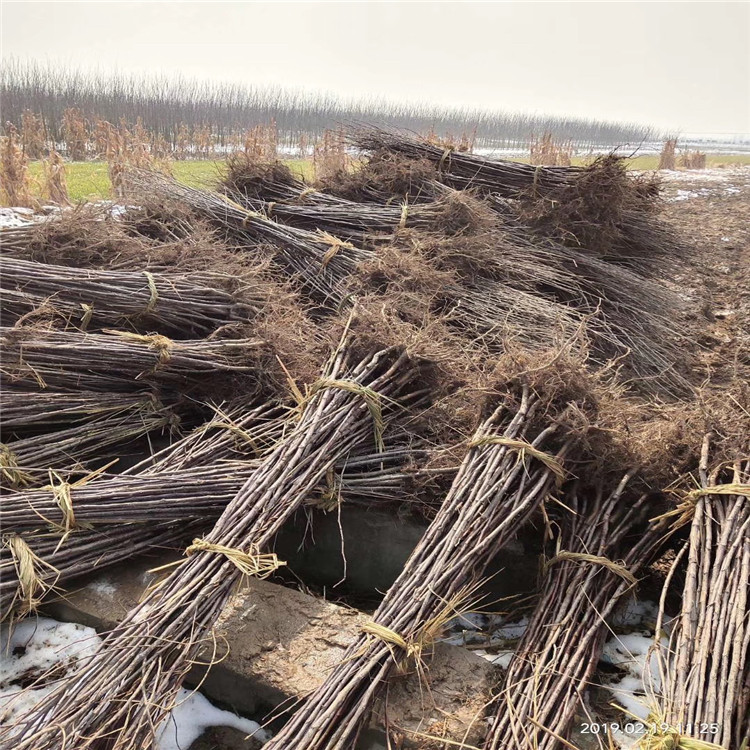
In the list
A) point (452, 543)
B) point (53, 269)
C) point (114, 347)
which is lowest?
point (452, 543)

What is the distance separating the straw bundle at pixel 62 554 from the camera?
2.32m

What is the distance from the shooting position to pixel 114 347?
3072mm

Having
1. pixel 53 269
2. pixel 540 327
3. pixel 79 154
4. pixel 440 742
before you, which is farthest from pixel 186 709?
pixel 79 154

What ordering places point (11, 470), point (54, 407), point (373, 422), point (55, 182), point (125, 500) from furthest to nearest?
point (55, 182), point (54, 407), point (373, 422), point (11, 470), point (125, 500)

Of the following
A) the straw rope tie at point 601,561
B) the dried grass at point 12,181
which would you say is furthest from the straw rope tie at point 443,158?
the dried grass at point 12,181

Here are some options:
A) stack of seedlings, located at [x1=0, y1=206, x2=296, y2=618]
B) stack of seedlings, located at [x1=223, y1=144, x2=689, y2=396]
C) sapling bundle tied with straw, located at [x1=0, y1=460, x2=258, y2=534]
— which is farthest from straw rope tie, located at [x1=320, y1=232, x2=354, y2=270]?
sapling bundle tied with straw, located at [x1=0, y1=460, x2=258, y2=534]

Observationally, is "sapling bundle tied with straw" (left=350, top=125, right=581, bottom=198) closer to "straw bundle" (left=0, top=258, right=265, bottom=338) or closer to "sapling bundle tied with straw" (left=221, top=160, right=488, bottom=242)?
"sapling bundle tied with straw" (left=221, top=160, right=488, bottom=242)

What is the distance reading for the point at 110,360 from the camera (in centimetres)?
310

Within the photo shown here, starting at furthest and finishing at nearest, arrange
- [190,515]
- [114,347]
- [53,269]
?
[53,269] → [114,347] → [190,515]

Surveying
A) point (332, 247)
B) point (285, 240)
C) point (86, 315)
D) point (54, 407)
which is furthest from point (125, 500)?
point (285, 240)

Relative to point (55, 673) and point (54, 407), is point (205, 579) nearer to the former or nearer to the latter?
point (55, 673)

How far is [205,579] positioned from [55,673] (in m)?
0.71

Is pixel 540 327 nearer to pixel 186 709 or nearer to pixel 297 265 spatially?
pixel 297 265

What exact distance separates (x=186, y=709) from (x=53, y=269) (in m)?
2.57
